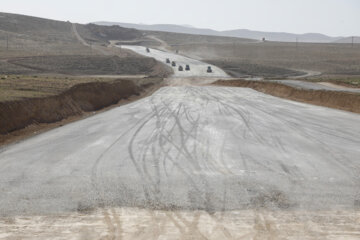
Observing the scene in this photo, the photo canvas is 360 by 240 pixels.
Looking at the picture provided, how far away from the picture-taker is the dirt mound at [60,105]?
16.8 metres

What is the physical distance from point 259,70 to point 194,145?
65.9 m

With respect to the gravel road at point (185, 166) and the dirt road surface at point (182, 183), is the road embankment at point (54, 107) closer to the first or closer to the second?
the gravel road at point (185, 166)

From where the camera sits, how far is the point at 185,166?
11281 millimetres

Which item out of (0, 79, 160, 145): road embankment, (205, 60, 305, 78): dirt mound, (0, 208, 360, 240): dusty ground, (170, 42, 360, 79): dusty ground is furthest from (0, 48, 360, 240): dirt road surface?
(170, 42, 360, 79): dusty ground

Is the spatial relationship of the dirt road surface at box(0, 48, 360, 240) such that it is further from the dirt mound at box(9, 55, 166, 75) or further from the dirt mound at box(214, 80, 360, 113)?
the dirt mound at box(9, 55, 166, 75)

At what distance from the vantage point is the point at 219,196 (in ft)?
29.6

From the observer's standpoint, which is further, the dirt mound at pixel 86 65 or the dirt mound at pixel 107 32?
the dirt mound at pixel 107 32

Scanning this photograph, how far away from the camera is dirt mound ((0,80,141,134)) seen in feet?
55.1

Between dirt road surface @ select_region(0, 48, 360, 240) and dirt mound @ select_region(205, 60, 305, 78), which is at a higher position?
dirt mound @ select_region(205, 60, 305, 78)

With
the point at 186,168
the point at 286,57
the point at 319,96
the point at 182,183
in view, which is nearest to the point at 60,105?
the point at 186,168

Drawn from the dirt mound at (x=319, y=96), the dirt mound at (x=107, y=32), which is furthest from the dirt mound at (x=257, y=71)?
the dirt mound at (x=107, y=32)

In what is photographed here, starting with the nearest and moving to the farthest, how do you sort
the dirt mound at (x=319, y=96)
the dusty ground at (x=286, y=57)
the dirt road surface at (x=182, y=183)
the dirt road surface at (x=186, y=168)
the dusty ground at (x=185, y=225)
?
the dusty ground at (x=185, y=225), the dirt road surface at (x=182, y=183), the dirt road surface at (x=186, y=168), the dirt mound at (x=319, y=96), the dusty ground at (x=286, y=57)

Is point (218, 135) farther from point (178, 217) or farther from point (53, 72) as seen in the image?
point (53, 72)

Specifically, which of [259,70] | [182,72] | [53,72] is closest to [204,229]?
[53,72]
